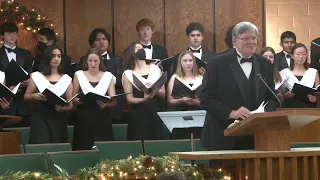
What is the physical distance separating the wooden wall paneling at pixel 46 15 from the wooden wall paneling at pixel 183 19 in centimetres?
142

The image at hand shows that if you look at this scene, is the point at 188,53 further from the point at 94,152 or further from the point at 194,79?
the point at 94,152

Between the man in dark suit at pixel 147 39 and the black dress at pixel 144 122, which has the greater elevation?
the man in dark suit at pixel 147 39

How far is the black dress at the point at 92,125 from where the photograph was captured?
268 inches

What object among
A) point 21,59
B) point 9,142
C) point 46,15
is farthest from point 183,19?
point 9,142

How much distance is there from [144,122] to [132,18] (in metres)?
2.65

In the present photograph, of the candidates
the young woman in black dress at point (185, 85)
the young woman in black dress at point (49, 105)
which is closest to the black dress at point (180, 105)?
the young woman in black dress at point (185, 85)

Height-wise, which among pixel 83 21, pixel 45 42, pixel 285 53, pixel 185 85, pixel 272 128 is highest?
pixel 83 21

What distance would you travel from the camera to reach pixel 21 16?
28.1 feet

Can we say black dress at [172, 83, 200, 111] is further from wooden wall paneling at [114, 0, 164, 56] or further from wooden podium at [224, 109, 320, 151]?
wooden podium at [224, 109, 320, 151]

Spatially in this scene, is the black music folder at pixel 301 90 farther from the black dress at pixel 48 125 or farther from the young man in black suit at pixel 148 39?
the black dress at pixel 48 125

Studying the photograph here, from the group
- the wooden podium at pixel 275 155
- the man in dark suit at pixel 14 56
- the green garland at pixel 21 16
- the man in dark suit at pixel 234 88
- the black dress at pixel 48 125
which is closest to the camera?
the wooden podium at pixel 275 155

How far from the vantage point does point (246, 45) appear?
4.12m

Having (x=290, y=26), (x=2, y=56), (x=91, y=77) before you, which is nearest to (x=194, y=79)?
(x=91, y=77)

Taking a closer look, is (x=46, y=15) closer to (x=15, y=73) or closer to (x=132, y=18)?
(x=132, y=18)
